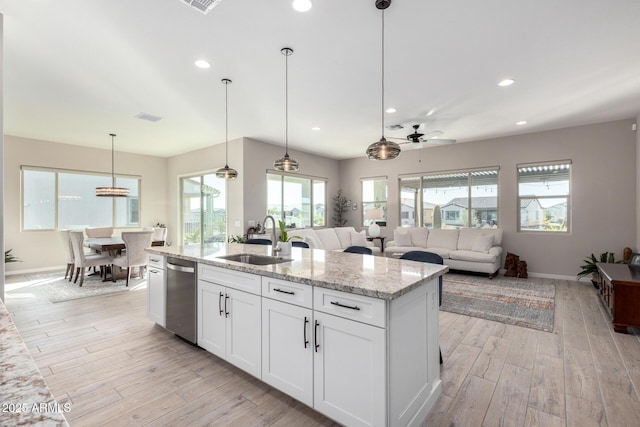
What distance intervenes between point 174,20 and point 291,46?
3.41ft

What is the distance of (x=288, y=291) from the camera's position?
203cm

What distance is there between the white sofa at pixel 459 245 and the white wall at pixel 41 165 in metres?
6.91

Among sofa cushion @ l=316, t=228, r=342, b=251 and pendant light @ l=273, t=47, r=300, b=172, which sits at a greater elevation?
pendant light @ l=273, t=47, r=300, b=172

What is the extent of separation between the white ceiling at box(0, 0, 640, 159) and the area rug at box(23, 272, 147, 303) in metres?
2.88

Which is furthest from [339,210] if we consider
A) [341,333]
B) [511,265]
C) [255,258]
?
[341,333]

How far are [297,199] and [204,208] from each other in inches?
92.6

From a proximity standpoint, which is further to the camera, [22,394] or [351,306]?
[351,306]

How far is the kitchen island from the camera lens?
164cm

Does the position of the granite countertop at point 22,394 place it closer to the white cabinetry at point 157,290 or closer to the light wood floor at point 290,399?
the light wood floor at point 290,399

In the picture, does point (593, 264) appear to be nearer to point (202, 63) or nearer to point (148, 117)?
point (202, 63)

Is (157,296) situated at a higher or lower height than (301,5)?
lower

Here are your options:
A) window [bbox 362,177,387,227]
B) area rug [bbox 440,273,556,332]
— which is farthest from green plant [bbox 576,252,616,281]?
window [bbox 362,177,387,227]

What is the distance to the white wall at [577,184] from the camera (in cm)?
538

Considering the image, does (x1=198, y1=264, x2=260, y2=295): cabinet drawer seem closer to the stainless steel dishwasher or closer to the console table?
the stainless steel dishwasher
